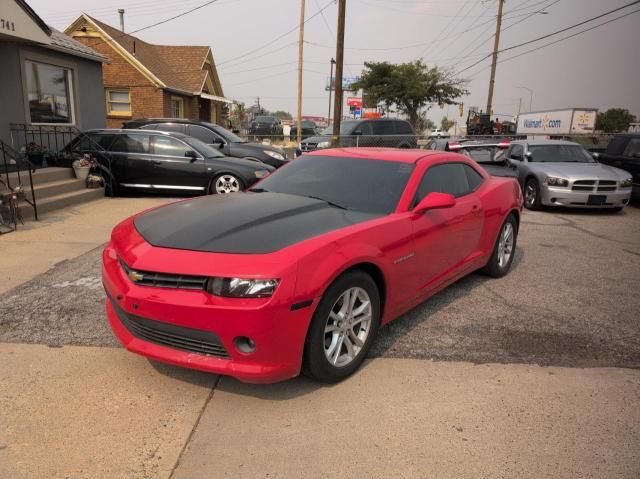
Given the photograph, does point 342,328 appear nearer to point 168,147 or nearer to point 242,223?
point 242,223

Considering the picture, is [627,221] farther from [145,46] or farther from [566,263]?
[145,46]

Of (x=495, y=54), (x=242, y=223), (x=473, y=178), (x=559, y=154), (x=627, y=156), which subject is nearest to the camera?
(x=242, y=223)

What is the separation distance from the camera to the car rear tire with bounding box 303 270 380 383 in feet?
9.49

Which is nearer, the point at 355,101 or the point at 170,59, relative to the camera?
the point at 170,59

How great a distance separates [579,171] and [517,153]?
1.76 metres

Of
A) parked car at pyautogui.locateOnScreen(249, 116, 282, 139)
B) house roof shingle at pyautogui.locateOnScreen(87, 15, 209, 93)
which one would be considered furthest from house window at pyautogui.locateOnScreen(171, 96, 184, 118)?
parked car at pyautogui.locateOnScreen(249, 116, 282, 139)

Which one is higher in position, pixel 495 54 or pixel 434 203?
pixel 495 54

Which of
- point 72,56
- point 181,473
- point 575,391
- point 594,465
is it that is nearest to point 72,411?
point 181,473

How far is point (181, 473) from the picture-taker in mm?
2373

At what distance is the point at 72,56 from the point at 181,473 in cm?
1261

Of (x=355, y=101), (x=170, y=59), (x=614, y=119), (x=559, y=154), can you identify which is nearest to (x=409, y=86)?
(x=355, y=101)

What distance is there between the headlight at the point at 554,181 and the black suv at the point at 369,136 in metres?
8.04

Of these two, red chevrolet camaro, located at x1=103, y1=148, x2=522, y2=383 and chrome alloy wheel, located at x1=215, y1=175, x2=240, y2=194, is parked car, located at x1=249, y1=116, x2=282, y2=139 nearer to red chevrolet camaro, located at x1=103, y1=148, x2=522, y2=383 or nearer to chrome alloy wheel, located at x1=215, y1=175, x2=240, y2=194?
chrome alloy wheel, located at x1=215, y1=175, x2=240, y2=194

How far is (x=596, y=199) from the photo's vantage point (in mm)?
9789
